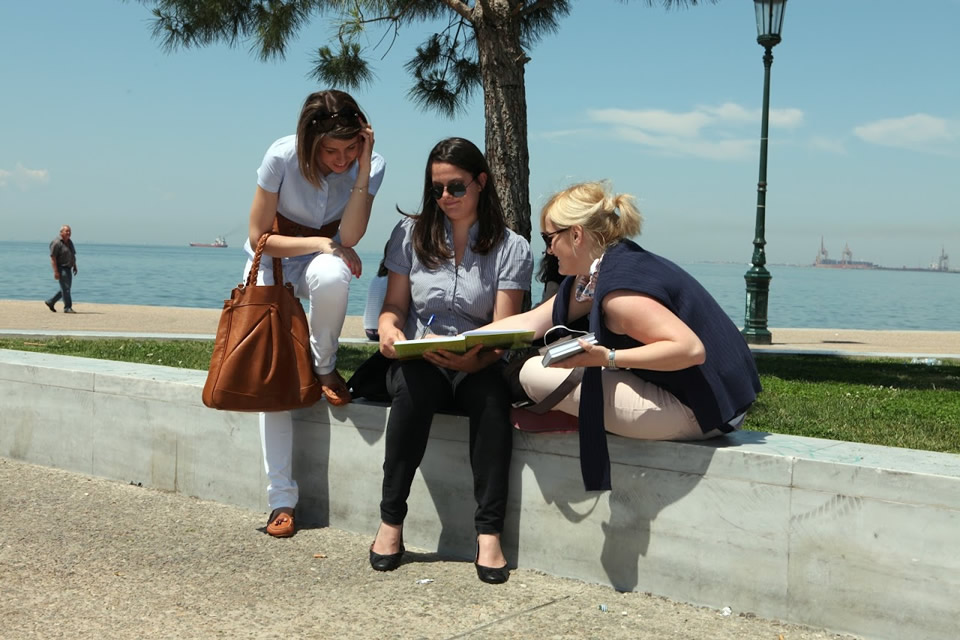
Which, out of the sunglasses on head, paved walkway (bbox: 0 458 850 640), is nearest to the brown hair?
the sunglasses on head

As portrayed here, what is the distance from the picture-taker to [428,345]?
3.85m

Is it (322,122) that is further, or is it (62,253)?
(62,253)

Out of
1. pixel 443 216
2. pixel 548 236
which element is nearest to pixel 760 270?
pixel 443 216

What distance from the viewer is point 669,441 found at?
11.9ft

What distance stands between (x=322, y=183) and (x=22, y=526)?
6.34ft

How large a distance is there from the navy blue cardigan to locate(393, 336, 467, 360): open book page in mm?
476

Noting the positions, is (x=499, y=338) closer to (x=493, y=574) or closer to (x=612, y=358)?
(x=612, y=358)

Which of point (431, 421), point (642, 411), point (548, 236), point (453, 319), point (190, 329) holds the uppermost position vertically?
point (548, 236)

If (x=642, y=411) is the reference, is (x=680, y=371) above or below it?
above

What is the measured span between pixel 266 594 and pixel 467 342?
43.9 inches

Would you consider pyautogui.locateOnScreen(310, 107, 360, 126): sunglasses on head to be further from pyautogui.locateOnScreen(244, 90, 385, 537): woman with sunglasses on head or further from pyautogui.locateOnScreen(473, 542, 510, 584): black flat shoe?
pyautogui.locateOnScreen(473, 542, 510, 584): black flat shoe

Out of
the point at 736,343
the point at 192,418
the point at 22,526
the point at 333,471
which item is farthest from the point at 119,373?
the point at 736,343

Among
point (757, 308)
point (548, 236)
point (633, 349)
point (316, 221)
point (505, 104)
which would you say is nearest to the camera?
point (633, 349)

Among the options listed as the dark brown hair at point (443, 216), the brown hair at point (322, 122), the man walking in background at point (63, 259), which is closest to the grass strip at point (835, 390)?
the dark brown hair at point (443, 216)
